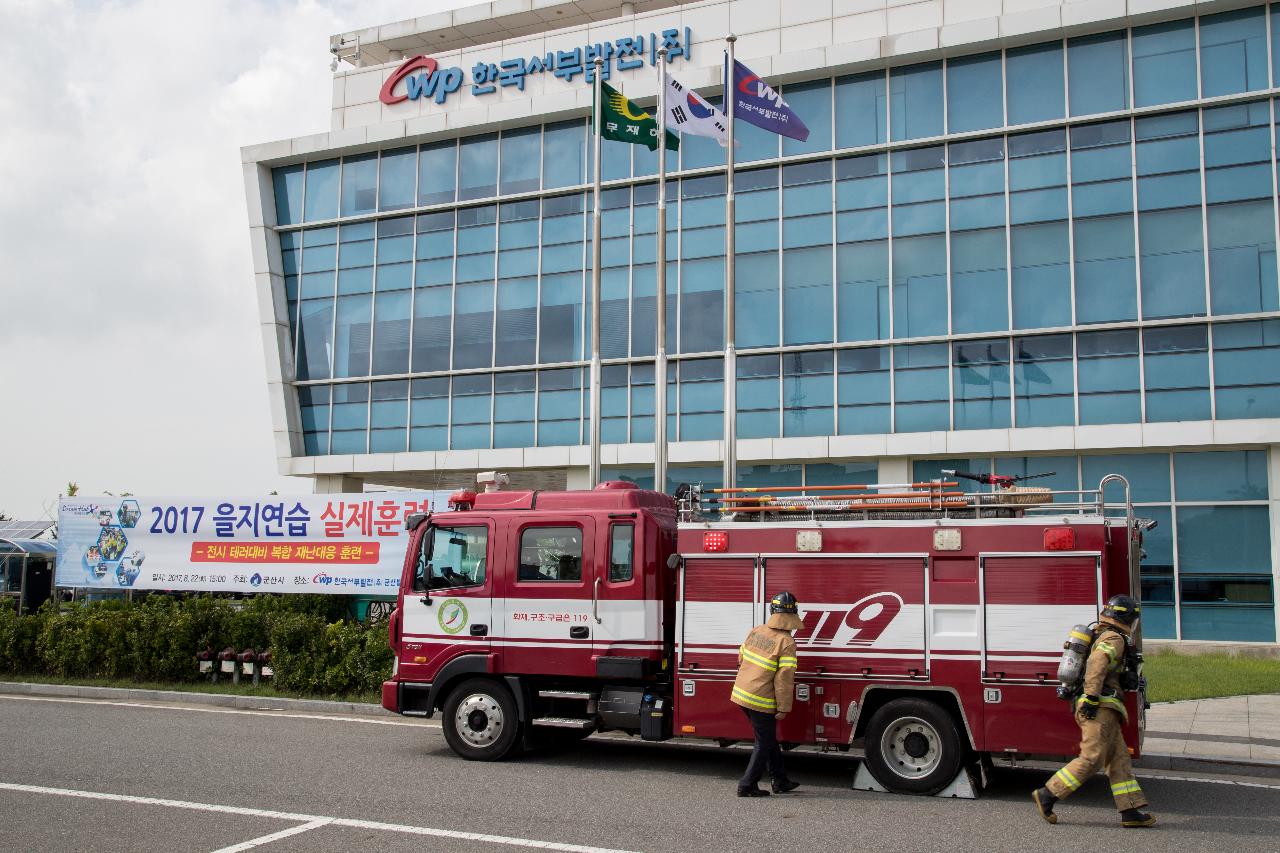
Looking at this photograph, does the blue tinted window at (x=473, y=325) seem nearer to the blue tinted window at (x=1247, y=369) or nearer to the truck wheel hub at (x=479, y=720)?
the blue tinted window at (x=1247, y=369)

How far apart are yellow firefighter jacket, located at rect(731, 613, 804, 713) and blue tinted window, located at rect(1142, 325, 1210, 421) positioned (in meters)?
16.6

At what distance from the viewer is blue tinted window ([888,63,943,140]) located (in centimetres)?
2559

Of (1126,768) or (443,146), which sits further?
(443,146)

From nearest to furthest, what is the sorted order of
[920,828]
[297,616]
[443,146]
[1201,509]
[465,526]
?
1. [920,828]
2. [465,526]
3. [297,616]
4. [1201,509]
5. [443,146]

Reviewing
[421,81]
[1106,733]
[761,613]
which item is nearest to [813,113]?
[421,81]

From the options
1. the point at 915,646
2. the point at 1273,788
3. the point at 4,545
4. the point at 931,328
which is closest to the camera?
the point at 915,646

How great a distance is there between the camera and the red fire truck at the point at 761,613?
361 inches

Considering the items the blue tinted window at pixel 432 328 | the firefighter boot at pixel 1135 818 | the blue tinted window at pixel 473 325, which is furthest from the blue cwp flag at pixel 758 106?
the blue tinted window at pixel 432 328

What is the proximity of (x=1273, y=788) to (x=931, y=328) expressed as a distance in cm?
1596

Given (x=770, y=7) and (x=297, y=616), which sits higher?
(x=770, y=7)

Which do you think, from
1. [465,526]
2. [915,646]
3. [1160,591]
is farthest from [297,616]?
[1160,591]

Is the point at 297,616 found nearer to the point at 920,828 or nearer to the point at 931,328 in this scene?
the point at 920,828

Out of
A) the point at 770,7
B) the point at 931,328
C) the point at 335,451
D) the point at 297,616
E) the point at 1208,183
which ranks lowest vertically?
the point at 297,616

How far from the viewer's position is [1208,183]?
2322 centimetres
